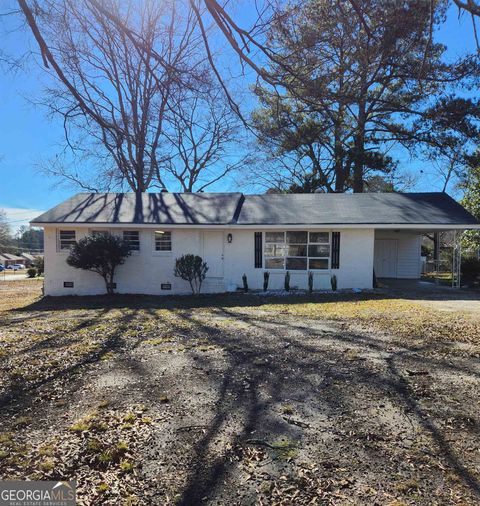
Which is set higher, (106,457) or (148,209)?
(148,209)

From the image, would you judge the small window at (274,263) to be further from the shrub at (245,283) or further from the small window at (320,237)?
the small window at (320,237)

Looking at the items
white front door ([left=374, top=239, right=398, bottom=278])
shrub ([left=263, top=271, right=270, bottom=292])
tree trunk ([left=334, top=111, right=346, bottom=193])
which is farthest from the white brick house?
tree trunk ([left=334, top=111, right=346, bottom=193])

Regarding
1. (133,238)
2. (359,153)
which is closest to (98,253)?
(133,238)

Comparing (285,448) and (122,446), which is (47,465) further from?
(285,448)

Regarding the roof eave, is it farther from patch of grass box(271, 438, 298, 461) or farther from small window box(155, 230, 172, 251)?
patch of grass box(271, 438, 298, 461)

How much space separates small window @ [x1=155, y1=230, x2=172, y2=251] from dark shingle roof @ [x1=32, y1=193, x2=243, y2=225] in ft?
1.74

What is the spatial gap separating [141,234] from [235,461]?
12199 millimetres

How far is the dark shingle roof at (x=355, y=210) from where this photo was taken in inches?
519

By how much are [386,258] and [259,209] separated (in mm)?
7456

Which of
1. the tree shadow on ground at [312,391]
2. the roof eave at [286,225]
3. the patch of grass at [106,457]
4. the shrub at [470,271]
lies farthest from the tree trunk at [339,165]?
the patch of grass at [106,457]

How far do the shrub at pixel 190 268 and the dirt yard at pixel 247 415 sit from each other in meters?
6.66

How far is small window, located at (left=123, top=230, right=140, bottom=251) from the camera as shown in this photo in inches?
551

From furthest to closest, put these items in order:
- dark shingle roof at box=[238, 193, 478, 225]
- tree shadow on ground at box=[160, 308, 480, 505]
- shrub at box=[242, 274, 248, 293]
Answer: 1. shrub at box=[242, 274, 248, 293]
2. dark shingle roof at box=[238, 193, 478, 225]
3. tree shadow on ground at box=[160, 308, 480, 505]

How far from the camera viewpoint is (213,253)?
45.4 ft
